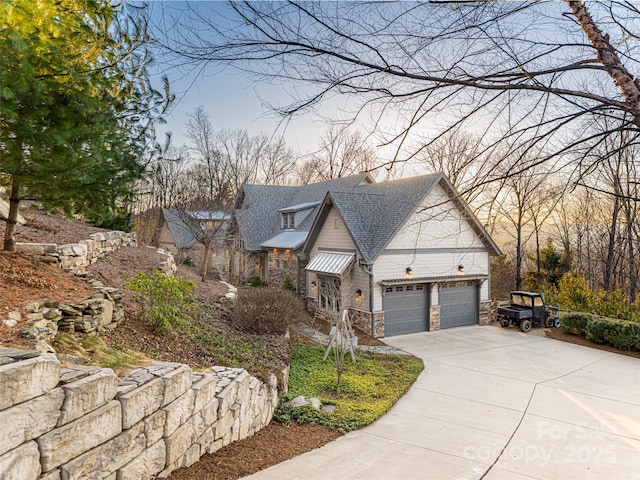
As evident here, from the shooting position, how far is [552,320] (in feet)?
53.5

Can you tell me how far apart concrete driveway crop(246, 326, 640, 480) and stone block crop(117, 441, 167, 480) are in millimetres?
1253

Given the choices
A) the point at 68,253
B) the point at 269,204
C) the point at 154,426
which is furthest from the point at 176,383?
the point at 269,204

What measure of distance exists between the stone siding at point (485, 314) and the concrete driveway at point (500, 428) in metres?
5.41

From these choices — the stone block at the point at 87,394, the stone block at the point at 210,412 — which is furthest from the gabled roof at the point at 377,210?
the stone block at the point at 87,394

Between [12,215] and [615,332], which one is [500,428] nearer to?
[12,215]

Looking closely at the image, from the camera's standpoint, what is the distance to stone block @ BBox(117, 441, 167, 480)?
3.33 meters

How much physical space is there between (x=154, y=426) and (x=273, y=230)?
68.0 ft

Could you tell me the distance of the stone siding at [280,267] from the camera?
19.8 metres

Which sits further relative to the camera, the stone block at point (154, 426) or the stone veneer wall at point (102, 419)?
the stone block at point (154, 426)

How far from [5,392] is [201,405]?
97.4 inches

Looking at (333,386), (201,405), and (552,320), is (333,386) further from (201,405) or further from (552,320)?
(552,320)

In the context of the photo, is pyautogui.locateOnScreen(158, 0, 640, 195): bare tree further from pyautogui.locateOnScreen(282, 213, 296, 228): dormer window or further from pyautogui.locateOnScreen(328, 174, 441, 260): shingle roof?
pyautogui.locateOnScreen(282, 213, 296, 228): dormer window

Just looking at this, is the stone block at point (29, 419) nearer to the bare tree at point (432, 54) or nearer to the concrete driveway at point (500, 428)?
the concrete driveway at point (500, 428)

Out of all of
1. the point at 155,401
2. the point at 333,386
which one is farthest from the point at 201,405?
the point at 333,386
